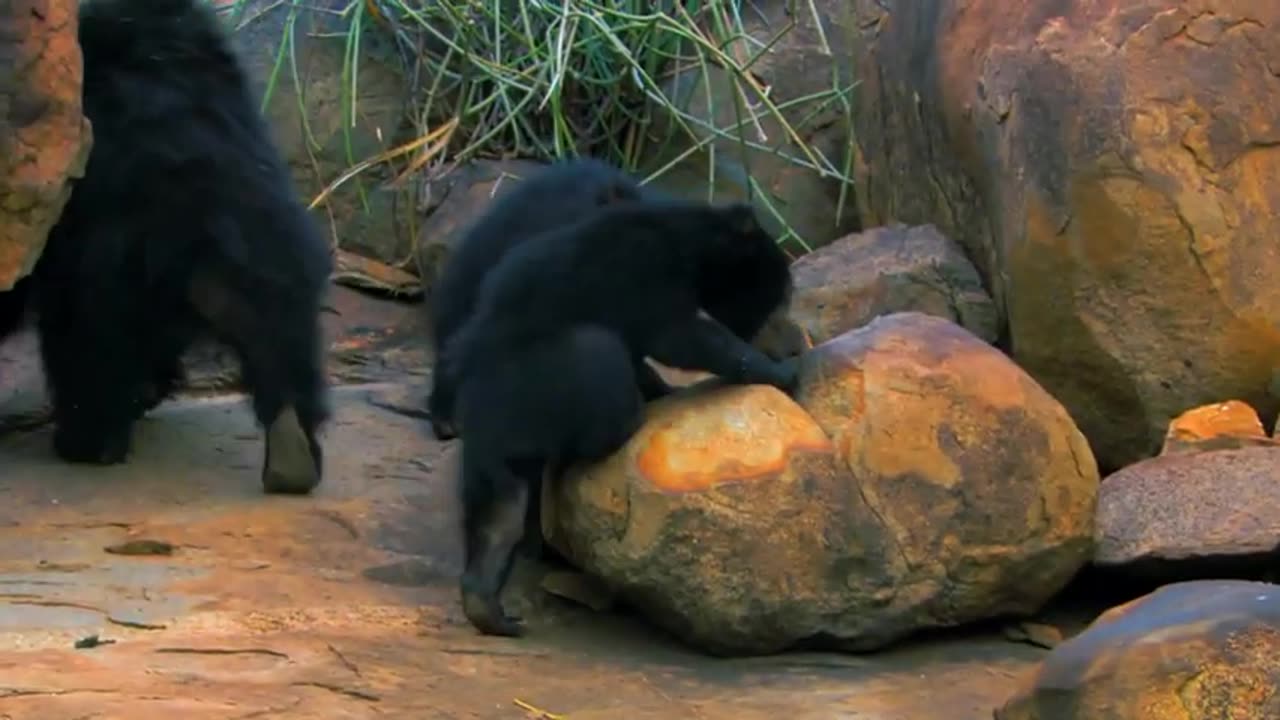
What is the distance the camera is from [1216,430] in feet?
16.4

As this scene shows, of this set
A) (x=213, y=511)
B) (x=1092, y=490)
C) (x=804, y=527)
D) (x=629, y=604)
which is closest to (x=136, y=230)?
(x=213, y=511)

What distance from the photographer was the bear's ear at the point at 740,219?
463 centimetres

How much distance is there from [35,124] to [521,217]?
125 centimetres

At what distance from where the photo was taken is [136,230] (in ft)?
17.9

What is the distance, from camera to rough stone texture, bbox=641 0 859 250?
8.05 metres

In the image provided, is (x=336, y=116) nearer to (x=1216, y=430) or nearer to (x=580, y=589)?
(x=580, y=589)

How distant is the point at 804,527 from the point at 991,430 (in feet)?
1.60

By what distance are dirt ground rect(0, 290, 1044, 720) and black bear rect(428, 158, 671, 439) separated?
0.52 meters

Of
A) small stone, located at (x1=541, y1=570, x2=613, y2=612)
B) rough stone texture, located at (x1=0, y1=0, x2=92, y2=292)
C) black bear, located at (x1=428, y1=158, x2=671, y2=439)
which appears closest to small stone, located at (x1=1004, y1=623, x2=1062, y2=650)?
small stone, located at (x1=541, y1=570, x2=613, y2=612)

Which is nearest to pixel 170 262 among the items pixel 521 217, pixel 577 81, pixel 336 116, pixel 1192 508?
pixel 521 217

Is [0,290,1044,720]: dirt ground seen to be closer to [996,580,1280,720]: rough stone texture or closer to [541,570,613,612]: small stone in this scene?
[541,570,613,612]: small stone

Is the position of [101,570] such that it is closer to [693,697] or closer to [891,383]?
[693,697]

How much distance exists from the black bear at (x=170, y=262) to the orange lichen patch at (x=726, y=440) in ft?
4.61

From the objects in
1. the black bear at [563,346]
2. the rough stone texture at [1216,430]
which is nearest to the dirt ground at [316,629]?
the black bear at [563,346]
